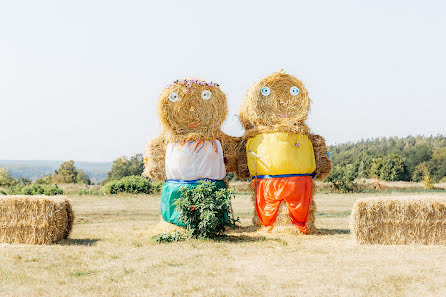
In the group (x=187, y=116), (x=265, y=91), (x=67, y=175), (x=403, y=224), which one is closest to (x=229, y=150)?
(x=187, y=116)

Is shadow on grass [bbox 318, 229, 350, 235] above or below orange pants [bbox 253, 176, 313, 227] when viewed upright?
below

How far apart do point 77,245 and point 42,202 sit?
3.44ft

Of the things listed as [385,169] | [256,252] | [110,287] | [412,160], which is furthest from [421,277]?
[412,160]

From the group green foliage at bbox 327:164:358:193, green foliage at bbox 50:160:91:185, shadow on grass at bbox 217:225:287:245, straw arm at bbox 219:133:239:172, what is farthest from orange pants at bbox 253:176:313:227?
green foliage at bbox 50:160:91:185

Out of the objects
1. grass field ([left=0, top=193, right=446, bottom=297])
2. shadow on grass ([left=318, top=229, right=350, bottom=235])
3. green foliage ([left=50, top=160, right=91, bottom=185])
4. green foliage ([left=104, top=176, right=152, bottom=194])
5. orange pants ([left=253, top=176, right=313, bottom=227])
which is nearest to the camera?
grass field ([left=0, top=193, right=446, bottom=297])

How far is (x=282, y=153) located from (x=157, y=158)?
2783mm

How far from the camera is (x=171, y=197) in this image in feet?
35.2

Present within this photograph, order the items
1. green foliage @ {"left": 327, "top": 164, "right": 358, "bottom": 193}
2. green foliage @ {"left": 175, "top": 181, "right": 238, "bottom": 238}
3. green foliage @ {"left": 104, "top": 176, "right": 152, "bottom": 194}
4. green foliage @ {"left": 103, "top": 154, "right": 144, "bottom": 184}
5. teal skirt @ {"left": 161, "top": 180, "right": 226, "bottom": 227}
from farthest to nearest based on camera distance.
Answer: green foliage @ {"left": 103, "top": 154, "right": 144, "bottom": 184}
green foliage @ {"left": 327, "top": 164, "right": 358, "bottom": 193}
green foliage @ {"left": 104, "top": 176, "right": 152, "bottom": 194}
teal skirt @ {"left": 161, "top": 180, "right": 226, "bottom": 227}
green foliage @ {"left": 175, "top": 181, "right": 238, "bottom": 238}

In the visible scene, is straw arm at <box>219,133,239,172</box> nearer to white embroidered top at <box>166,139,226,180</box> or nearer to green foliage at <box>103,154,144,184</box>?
white embroidered top at <box>166,139,226,180</box>

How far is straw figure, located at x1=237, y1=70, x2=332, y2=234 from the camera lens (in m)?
10.5

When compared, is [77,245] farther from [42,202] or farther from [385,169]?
[385,169]

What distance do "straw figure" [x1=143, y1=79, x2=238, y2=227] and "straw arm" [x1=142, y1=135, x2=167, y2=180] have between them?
0.02m

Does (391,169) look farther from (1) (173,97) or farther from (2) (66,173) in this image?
(1) (173,97)

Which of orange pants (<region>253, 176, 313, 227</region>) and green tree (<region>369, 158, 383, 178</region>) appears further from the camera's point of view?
green tree (<region>369, 158, 383, 178</region>)
